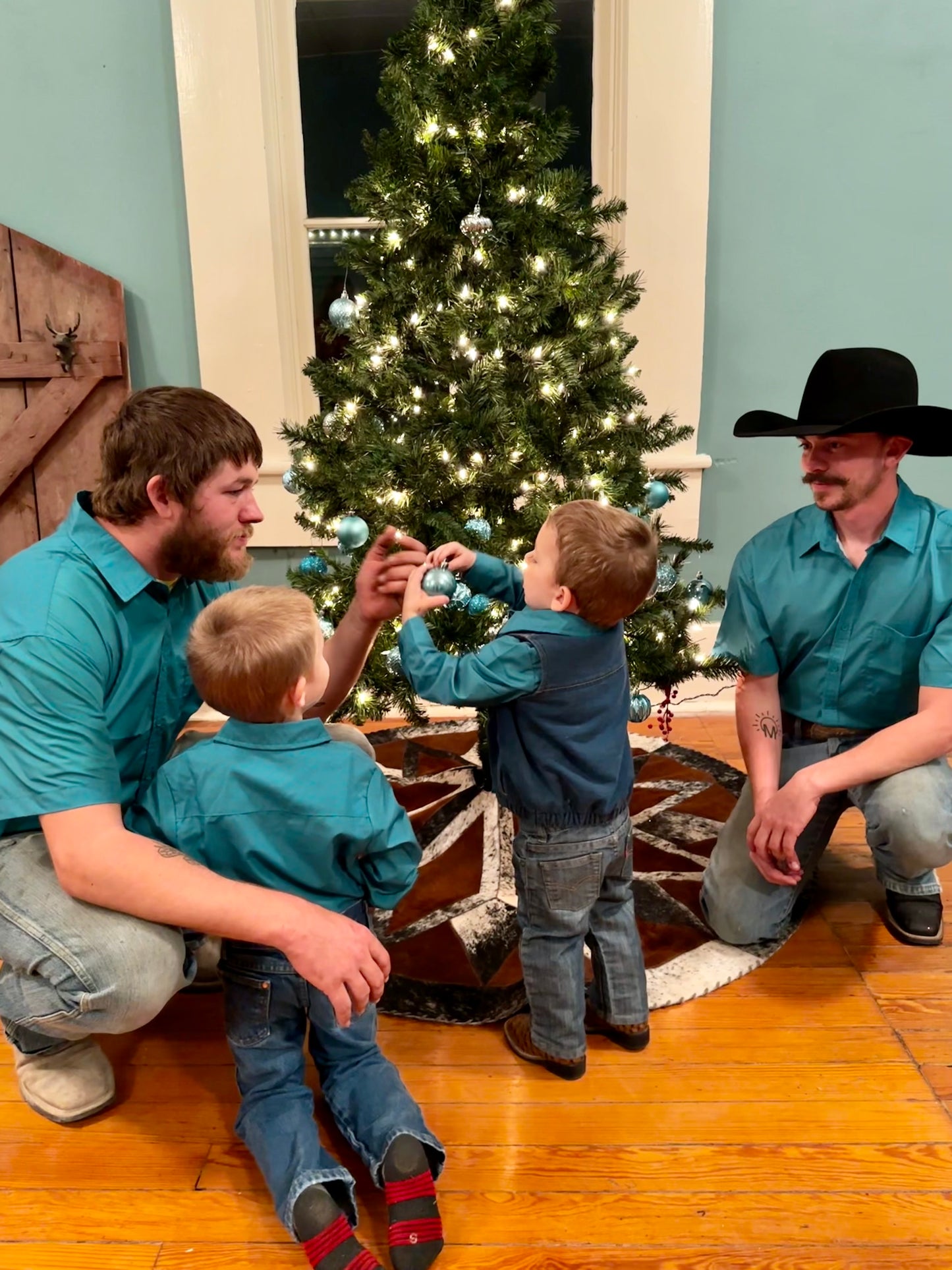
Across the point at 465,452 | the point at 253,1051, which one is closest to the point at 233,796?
the point at 253,1051

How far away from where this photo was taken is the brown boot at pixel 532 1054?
5.39ft

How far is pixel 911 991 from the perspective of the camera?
6.13 feet

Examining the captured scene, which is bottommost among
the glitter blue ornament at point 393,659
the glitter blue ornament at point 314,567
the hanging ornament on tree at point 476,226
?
the glitter blue ornament at point 393,659

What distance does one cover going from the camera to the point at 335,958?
1272 mm

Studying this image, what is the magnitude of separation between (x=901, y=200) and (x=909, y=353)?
1.57 ft

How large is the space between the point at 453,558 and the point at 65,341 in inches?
79.2

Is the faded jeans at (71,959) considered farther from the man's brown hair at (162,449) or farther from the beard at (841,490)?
the beard at (841,490)

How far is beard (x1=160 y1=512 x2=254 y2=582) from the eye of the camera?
1.54 metres

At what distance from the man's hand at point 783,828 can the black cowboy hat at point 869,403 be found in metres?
0.70

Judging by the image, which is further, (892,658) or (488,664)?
(892,658)

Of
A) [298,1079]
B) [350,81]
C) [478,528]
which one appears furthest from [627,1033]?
[350,81]

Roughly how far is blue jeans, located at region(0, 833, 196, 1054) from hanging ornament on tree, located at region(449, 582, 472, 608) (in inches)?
30.8

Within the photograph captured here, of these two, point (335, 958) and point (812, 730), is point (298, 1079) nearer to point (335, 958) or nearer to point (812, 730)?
point (335, 958)

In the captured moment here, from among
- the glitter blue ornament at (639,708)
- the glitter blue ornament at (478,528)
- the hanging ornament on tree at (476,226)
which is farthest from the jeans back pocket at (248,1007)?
the hanging ornament on tree at (476,226)
